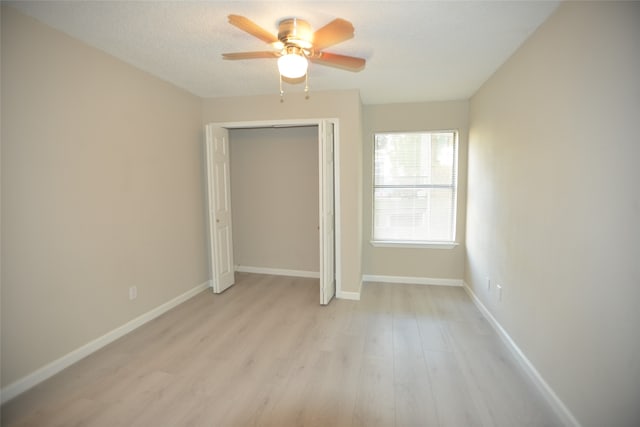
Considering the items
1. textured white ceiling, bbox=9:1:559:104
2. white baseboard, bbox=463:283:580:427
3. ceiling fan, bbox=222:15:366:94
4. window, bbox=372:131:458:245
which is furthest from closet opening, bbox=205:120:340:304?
white baseboard, bbox=463:283:580:427

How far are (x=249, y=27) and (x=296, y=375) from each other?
2306mm

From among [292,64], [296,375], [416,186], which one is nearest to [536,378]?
[296,375]

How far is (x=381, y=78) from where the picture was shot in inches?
120

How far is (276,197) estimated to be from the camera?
4.52 m

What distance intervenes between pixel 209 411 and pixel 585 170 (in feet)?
8.49

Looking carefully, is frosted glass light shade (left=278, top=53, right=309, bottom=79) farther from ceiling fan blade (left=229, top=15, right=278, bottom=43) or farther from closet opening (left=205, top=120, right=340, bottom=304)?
closet opening (left=205, top=120, right=340, bottom=304)

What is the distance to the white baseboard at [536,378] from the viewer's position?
1712 millimetres

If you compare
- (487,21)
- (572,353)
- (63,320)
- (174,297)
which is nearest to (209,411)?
(63,320)

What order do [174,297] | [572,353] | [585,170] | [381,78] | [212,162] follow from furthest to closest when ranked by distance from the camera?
1. [212,162]
2. [174,297]
3. [381,78]
4. [572,353]
5. [585,170]

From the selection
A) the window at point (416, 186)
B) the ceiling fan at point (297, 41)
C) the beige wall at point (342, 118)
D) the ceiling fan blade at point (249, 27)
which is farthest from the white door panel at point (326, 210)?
the ceiling fan blade at point (249, 27)

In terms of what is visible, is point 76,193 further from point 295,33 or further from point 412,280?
point 412,280

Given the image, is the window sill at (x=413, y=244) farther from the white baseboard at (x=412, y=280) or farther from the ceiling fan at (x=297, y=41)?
the ceiling fan at (x=297, y=41)

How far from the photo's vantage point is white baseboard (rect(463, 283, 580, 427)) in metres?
1.71

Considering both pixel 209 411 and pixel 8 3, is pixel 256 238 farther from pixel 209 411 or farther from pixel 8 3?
pixel 8 3
